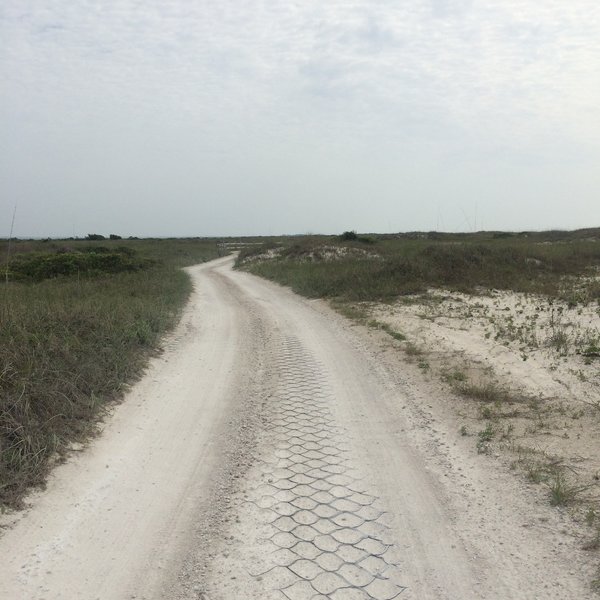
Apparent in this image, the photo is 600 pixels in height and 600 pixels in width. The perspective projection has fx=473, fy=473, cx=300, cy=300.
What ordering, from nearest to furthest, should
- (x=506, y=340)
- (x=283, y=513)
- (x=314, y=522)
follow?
(x=314, y=522), (x=283, y=513), (x=506, y=340)

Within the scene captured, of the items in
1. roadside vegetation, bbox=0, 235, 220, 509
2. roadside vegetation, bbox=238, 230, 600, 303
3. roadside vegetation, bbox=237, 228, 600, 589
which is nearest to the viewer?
roadside vegetation, bbox=0, 235, 220, 509

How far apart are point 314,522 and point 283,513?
279 mm

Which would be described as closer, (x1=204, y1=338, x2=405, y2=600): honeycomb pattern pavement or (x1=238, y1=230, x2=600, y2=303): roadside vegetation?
(x1=204, y1=338, x2=405, y2=600): honeycomb pattern pavement

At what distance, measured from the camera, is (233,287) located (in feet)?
65.4

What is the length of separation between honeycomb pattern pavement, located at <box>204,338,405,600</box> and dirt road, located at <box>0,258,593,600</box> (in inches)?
0.5

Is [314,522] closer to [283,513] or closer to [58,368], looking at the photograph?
[283,513]

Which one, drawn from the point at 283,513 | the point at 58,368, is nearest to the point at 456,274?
the point at 58,368

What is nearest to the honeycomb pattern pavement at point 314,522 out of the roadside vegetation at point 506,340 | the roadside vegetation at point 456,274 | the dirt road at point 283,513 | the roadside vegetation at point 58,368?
the dirt road at point 283,513

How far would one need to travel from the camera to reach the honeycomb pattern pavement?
3.03 m

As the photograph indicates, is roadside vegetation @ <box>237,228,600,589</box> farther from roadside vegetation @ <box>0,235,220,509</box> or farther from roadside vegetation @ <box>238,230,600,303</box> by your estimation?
roadside vegetation @ <box>0,235,220,509</box>

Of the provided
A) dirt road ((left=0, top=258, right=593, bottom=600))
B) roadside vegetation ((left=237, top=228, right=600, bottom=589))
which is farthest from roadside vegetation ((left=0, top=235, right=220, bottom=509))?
roadside vegetation ((left=237, top=228, right=600, bottom=589))

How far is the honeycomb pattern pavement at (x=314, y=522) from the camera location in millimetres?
3027

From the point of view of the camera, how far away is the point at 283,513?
3781 millimetres

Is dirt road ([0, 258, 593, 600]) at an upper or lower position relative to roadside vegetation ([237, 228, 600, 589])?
lower
